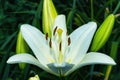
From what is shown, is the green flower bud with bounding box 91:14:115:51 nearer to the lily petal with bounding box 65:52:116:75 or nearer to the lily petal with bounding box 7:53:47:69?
the lily petal with bounding box 65:52:116:75

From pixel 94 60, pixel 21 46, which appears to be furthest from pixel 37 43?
pixel 94 60

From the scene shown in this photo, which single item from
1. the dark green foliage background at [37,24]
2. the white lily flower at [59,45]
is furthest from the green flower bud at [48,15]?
the dark green foliage background at [37,24]

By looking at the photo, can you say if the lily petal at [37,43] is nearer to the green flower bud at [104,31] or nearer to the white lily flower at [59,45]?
the white lily flower at [59,45]

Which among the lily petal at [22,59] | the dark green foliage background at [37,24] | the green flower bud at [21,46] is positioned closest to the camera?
the lily petal at [22,59]

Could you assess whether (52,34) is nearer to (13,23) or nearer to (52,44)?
(52,44)

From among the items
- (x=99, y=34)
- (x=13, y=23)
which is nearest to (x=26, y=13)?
(x=13, y=23)

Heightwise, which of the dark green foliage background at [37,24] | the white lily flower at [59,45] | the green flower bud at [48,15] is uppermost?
the green flower bud at [48,15]

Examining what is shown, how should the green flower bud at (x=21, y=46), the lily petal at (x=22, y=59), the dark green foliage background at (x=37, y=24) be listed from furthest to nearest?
the dark green foliage background at (x=37, y=24), the green flower bud at (x=21, y=46), the lily petal at (x=22, y=59)
